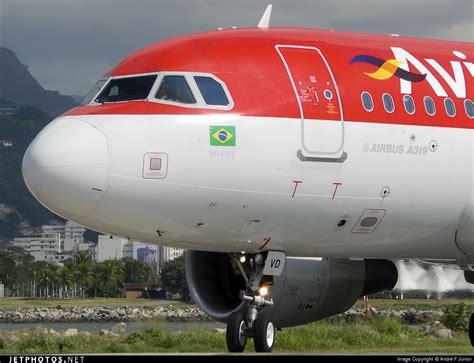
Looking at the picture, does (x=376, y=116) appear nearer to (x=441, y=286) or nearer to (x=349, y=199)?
(x=349, y=199)

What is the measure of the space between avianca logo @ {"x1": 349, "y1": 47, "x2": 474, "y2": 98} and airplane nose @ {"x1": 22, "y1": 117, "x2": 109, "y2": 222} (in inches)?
189

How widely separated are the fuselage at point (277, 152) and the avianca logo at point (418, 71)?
0.08ft

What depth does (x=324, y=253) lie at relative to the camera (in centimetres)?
2180

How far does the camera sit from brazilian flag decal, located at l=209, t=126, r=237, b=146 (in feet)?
64.1

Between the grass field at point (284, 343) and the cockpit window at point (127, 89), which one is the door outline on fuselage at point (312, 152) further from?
the grass field at point (284, 343)

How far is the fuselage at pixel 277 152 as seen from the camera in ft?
63.0

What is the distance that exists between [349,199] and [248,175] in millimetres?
1868

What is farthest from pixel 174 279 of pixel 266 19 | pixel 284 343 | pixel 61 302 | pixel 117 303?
pixel 266 19

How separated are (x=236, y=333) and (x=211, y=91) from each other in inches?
145

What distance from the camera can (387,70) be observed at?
21906 mm

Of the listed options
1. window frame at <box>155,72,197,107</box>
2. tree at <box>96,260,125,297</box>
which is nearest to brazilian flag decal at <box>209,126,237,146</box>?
window frame at <box>155,72,197,107</box>

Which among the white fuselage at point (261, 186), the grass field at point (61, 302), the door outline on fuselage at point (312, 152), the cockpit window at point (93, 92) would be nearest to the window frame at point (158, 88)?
the white fuselage at point (261, 186)

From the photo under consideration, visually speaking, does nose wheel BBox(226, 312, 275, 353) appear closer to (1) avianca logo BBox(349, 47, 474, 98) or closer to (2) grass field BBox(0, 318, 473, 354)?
(1) avianca logo BBox(349, 47, 474, 98)

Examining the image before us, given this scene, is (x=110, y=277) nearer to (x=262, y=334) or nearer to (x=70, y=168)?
(x=262, y=334)
